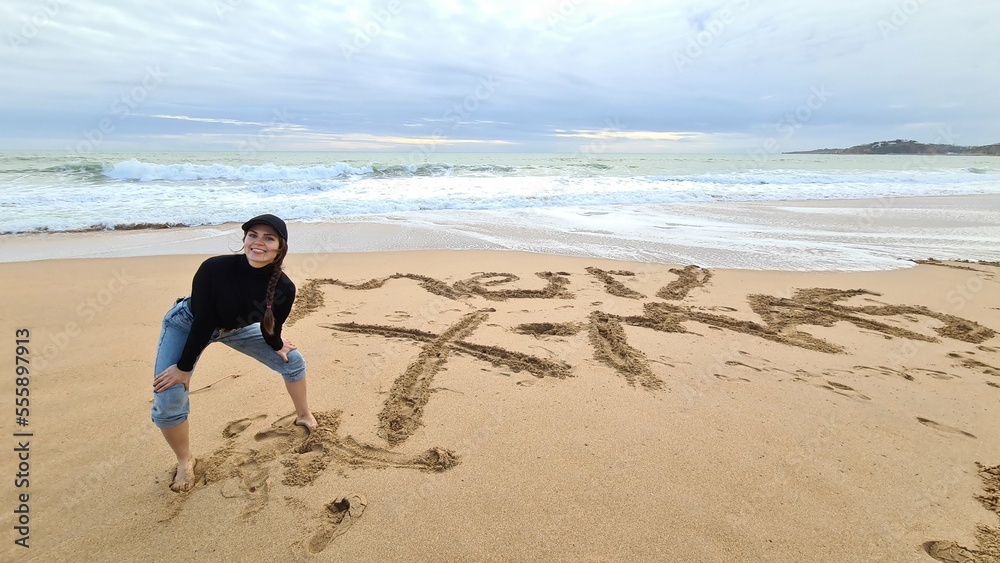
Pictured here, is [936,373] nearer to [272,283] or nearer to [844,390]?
[844,390]

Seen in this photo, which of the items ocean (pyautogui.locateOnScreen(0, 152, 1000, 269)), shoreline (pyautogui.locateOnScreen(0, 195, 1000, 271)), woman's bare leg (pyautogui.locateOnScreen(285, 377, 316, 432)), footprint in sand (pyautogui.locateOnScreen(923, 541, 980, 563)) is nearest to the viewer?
footprint in sand (pyautogui.locateOnScreen(923, 541, 980, 563))

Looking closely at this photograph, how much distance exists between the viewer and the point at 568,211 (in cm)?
1338

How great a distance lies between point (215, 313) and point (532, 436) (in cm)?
198

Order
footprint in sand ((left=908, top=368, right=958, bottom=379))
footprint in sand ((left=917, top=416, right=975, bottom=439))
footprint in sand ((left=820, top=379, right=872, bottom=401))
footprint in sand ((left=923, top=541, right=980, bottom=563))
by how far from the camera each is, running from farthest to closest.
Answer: footprint in sand ((left=908, top=368, right=958, bottom=379)), footprint in sand ((left=820, top=379, right=872, bottom=401)), footprint in sand ((left=917, top=416, right=975, bottom=439)), footprint in sand ((left=923, top=541, right=980, bottom=563))

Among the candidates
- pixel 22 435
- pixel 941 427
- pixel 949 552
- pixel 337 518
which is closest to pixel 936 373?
pixel 941 427

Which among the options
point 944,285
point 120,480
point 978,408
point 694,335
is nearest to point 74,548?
point 120,480

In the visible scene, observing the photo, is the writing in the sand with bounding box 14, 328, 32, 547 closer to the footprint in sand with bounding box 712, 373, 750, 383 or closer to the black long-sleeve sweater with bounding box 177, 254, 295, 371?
the black long-sleeve sweater with bounding box 177, 254, 295, 371

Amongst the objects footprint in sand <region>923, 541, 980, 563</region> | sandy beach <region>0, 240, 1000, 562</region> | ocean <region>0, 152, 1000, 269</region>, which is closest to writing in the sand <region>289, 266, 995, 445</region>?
sandy beach <region>0, 240, 1000, 562</region>

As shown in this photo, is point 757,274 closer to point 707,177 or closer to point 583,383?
point 583,383

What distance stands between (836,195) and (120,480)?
73.5 ft

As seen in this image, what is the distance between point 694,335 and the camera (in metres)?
4.71

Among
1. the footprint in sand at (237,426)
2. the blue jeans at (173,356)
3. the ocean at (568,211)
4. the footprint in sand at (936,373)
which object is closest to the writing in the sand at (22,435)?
the blue jeans at (173,356)

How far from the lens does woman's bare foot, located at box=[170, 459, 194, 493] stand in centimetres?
250

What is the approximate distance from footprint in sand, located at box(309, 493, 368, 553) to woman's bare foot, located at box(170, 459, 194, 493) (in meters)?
0.80
